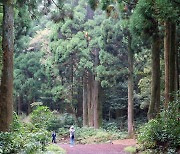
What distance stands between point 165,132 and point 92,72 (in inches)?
648

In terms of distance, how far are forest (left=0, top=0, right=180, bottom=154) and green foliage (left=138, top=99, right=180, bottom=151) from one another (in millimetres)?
34

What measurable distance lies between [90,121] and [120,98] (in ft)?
13.7

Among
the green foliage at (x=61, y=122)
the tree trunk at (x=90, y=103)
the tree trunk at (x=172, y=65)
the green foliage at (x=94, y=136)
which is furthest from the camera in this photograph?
the green foliage at (x=61, y=122)

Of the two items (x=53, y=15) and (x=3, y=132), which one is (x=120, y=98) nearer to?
(x=53, y=15)

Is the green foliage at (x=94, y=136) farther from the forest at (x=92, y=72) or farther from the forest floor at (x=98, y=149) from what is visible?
the forest floor at (x=98, y=149)

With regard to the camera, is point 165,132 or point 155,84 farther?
point 155,84

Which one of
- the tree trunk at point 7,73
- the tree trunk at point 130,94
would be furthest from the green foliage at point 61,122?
the tree trunk at point 7,73

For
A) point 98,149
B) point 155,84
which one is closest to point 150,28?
point 155,84

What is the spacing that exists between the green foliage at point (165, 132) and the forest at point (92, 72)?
1.3 inches

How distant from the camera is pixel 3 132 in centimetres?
1027

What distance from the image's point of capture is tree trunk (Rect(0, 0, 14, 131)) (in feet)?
35.2

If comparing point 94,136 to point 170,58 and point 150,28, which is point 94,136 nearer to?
point 170,58

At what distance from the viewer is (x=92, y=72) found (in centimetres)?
2736

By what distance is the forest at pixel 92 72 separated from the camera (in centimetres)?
1098
